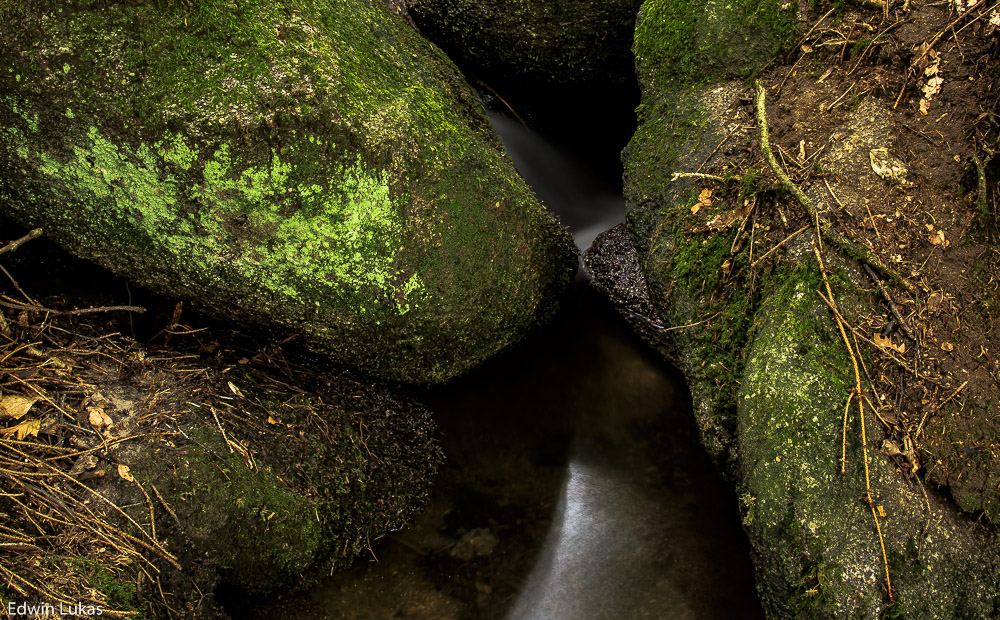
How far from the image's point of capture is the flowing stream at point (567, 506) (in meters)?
2.82

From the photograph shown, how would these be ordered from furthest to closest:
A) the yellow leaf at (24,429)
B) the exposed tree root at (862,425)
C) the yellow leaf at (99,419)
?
1. the yellow leaf at (99,419)
2. the yellow leaf at (24,429)
3. the exposed tree root at (862,425)

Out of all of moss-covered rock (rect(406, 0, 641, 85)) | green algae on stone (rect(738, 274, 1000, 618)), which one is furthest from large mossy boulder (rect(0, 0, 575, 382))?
green algae on stone (rect(738, 274, 1000, 618))

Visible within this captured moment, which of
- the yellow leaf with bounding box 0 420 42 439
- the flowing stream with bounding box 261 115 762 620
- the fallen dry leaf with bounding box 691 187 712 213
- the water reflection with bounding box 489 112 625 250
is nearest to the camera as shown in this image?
the yellow leaf with bounding box 0 420 42 439

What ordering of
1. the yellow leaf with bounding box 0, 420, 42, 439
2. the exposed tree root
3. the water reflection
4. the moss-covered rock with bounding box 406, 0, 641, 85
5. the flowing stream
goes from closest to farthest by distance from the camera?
1. the exposed tree root
2. the yellow leaf with bounding box 0, 420, 42, 439
3. the flowing stream
4. the moss-covered rock with bounding box 406, 0, 641, 85
5. the water reflection

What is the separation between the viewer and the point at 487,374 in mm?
3561

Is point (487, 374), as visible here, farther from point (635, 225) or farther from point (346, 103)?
point (346, 103)

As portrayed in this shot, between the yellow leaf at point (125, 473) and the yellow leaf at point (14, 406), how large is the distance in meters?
0.39

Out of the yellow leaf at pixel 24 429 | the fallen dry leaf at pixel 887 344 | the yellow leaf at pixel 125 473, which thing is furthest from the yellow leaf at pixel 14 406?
the fallen dry leaf at pixel 887 344

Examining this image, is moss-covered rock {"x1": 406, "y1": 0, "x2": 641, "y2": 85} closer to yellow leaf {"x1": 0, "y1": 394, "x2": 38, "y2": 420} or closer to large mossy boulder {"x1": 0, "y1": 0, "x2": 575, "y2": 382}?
large mossy boulder {"x1": 0, "y1": 0, "x2": 575, "y2": 382}

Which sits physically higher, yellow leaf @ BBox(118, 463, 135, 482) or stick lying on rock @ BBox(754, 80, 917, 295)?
stick lying on rock @ BBox(754, 80, 917, 295)

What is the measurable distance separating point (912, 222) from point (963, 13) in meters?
0.85

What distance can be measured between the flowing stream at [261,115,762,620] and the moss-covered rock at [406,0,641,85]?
135 centimetres

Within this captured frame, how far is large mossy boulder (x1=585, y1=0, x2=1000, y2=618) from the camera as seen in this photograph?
6.57 ft

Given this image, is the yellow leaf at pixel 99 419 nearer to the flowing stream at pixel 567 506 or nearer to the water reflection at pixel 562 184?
the flowing stream at pixel 567 506
